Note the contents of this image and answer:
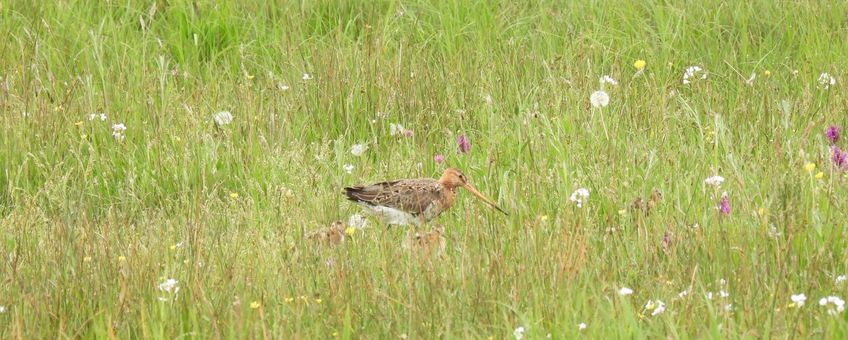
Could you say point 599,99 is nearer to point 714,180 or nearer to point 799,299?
point 714,180

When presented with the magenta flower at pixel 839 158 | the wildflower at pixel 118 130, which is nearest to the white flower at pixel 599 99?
the magenta flower at pixel 839 158

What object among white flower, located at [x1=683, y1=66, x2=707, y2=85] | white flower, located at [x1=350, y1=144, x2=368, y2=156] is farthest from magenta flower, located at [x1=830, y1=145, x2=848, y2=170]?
white flower, located at [x1=350, y1=144, x2=368, y2=156]

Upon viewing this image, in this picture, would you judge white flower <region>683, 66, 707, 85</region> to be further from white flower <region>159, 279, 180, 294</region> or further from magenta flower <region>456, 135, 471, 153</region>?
white flower <region>159, 279, 180, 294</region>

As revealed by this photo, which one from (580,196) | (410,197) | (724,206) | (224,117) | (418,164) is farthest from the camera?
(224,117)

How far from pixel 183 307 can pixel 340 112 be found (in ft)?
8.58

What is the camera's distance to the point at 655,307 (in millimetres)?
3723

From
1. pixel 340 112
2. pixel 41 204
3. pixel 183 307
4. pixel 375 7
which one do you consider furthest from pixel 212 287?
pixel 375 7

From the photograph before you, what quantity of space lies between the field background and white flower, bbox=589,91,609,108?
51 millimetres

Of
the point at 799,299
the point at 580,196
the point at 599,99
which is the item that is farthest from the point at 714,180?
the point at 599,99

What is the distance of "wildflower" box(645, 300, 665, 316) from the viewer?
3.50 metres

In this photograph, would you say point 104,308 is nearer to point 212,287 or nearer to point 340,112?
point 212,287

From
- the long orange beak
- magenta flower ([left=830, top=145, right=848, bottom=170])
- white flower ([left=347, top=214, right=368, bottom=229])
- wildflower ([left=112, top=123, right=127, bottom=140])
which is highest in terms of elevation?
magenta flower ([left=830, top=145, right=848, bottom=170])

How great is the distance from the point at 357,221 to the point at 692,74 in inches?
87.1

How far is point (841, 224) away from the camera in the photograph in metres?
3.99
